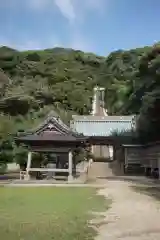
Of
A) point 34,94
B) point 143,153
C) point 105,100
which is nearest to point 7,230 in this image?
point 143,153

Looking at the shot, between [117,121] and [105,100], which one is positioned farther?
[105,100]

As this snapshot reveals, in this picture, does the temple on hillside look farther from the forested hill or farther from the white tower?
the white tower

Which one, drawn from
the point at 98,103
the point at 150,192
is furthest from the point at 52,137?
the point at 98,103

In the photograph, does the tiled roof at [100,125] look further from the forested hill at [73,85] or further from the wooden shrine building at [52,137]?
the wooden shrine building at [52,137]

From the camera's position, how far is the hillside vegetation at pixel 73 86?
23375 millimetres

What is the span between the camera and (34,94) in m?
54.1

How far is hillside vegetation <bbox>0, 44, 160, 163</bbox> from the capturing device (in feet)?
76.7

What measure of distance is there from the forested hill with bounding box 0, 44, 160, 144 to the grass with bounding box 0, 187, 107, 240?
1049 cm

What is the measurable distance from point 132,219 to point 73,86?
5695 cm

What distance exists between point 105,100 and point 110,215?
54303 mm

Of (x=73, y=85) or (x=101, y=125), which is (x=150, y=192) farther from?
(x=73, y=85)

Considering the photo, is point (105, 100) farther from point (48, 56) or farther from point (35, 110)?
point (48, 56)

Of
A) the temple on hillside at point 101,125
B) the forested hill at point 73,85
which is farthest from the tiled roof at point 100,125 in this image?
the forested hill at point 73,85

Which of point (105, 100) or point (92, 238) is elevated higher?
point (105, 100)
